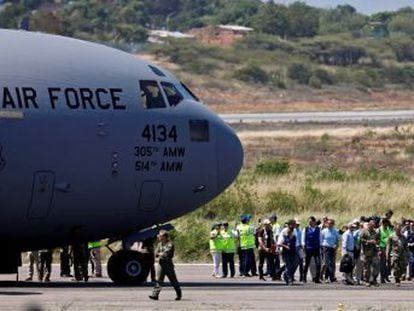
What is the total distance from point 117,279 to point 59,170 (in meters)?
3.56

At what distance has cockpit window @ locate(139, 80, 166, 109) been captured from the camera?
33.6m

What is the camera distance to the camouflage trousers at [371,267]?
36.7 meters

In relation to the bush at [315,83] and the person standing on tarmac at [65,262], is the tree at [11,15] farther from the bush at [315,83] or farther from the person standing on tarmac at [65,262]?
the person standing on tarmac at [65,262]

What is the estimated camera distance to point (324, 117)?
108062 millimetres

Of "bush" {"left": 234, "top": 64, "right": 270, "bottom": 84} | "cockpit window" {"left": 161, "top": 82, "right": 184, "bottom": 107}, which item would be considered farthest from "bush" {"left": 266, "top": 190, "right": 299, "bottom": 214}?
"bush" {"left": 234, "top": 64, "right": 270, "bottom": 84}

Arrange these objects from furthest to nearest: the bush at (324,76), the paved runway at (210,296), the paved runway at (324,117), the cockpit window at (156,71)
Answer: the bush at (324,76) → the paved runway at (324,117) → the cockpit window at (156,71) → the paved runway at (210,296)

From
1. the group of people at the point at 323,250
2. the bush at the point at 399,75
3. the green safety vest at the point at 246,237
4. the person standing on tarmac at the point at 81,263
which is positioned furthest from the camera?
the bush at the point at 399,75

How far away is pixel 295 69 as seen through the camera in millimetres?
142750

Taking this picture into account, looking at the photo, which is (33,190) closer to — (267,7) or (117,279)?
(117,279)

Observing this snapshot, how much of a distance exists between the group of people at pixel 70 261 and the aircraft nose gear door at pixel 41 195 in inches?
83.5

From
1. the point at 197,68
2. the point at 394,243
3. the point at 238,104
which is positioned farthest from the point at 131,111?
the point at 197,68

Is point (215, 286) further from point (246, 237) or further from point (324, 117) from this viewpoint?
point (324, 117)

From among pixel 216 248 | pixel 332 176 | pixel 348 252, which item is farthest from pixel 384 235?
pixel 332 176

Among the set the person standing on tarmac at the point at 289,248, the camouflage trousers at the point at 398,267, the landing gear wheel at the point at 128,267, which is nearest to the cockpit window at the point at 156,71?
the landing gear wheel at the point at 128,267
